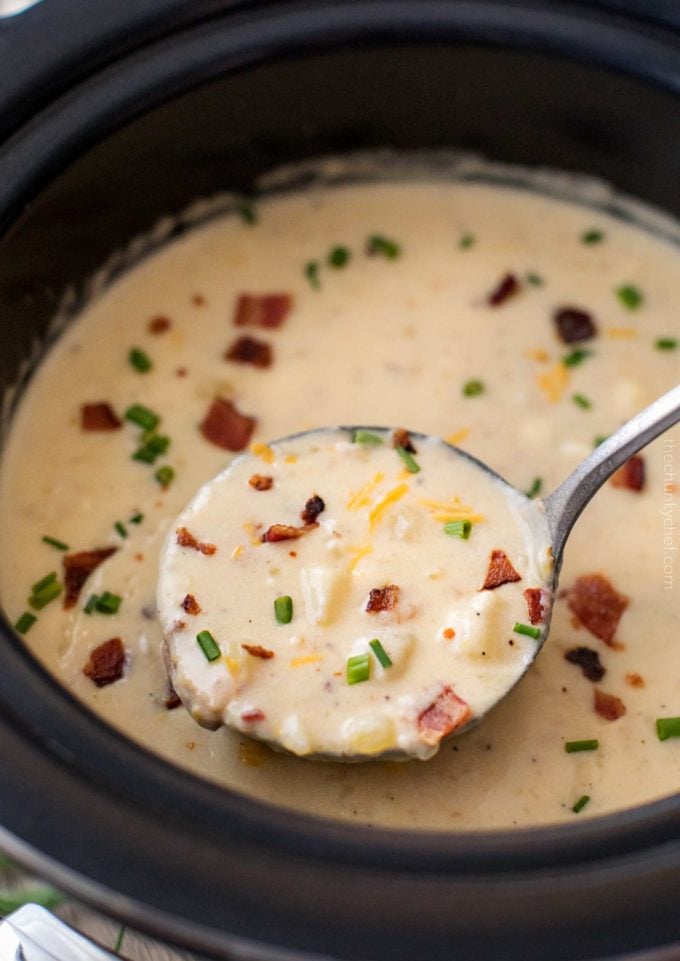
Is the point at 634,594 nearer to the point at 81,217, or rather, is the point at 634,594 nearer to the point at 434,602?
the point at 434,602

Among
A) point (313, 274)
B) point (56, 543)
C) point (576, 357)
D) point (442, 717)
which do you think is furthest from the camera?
point (313, 274)

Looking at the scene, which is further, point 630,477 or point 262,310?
point 262,310

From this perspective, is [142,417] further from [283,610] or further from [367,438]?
[283,610]

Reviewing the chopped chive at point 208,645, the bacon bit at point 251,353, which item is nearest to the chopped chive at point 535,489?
the bacon bit at point 251,353

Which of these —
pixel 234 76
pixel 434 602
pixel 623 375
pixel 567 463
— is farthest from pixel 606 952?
pixel 234 76

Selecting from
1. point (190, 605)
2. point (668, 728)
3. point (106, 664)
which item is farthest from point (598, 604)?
point (106, 664)

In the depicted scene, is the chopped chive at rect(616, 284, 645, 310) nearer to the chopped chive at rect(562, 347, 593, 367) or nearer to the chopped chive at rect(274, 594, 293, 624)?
the chopped chive at rect(562, 347, 593, 367)

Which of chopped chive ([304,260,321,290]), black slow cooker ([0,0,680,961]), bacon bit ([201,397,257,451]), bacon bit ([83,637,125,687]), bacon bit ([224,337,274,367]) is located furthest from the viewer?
chopped chive ([304,260,321,290])

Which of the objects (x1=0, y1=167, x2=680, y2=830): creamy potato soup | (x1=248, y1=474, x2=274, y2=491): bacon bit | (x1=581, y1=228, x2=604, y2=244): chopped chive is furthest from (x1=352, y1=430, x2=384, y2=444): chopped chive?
(x1=581, y1=228, x2=604, y2=244): chopped chive
